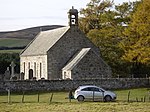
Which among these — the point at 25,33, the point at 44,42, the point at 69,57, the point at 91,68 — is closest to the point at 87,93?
the point at 91,68

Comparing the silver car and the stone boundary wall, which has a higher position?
the stone boundary wall

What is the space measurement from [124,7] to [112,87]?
71.9ft

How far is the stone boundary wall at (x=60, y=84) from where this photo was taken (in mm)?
56438

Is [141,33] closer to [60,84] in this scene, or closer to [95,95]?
[60,84]

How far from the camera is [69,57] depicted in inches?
2840

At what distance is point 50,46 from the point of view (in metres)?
71.6

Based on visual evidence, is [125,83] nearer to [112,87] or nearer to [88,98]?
[112,87]

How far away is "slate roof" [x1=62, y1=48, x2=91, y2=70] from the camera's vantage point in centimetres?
6556

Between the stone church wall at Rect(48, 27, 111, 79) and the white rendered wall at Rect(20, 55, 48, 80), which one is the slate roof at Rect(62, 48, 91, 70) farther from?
the white rendered wall at Rect(20, 55, 48, 80)

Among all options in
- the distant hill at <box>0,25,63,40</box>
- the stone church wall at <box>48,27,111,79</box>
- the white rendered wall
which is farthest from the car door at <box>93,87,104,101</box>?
the distant hill at <box>0,25,63,40</box>

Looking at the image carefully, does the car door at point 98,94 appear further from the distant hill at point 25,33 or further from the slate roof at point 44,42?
the distant hill at point 25,33

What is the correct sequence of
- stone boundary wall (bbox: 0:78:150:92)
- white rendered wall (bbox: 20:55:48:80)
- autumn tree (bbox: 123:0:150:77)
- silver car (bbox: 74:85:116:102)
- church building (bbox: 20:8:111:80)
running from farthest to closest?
white rendered wall (bbox: 20:55:48:80)
church building (bbox: 20:8:111:80)
autumn tree (bbox: 123:0:150:77)
stone boundary wall (bbox: 0:78:150:92)
silver car (bbox: 74:85:116:102)

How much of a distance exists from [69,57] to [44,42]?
7.80 metres

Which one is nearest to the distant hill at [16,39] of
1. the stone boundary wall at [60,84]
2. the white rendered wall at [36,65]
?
the white rendered wall at [36,65]
